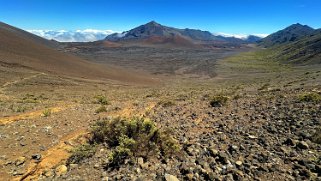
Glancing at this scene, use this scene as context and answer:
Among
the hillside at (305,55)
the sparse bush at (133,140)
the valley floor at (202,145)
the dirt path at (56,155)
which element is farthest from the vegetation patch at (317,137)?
the hillside at (305,55)

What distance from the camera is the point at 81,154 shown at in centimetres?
820

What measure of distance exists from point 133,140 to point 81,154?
1476 millimetres

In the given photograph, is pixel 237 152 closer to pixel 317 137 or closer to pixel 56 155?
pixel 317 137

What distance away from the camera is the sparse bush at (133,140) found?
759 centimetres

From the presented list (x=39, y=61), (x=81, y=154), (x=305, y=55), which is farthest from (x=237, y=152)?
(x=305, y=55)

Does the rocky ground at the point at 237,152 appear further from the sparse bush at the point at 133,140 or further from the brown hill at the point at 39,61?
the brown hill at the point at 39,61

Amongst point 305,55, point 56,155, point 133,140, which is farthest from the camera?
point 305,55

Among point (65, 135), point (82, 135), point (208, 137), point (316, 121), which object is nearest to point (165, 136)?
point (208, 137)

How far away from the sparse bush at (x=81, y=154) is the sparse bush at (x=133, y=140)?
611mm

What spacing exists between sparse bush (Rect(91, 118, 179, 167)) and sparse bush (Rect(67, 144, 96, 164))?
0.61 meters

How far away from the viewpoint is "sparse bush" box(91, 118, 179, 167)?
7590 mm

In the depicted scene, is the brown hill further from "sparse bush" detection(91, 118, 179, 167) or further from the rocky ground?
the rocky ground

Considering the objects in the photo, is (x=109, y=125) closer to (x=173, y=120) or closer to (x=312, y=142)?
(x=173, y=120)

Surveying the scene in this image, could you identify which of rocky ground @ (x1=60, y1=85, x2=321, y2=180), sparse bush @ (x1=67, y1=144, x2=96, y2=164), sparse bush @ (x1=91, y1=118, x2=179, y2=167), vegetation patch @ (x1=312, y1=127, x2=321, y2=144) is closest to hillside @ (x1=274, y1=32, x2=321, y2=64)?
rocky ground @ (x1=60, y1=85, x2=321, y2=180)
